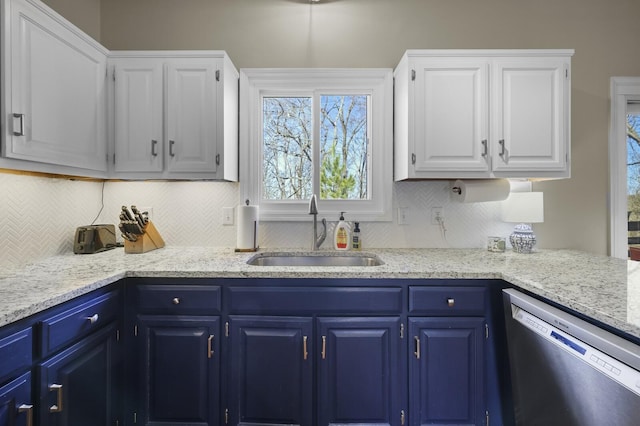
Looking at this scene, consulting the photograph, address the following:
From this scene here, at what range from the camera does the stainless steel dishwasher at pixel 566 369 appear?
0.88m

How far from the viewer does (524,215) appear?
2.10m

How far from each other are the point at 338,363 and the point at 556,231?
1.90 m

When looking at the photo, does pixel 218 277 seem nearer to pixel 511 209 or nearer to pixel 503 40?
pixel 511 209

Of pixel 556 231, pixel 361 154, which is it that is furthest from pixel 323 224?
pixel 556 231

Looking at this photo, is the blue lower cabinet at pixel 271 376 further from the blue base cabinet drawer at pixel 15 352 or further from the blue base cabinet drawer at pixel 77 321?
the blue base cabinet drawer at pixel 15 352

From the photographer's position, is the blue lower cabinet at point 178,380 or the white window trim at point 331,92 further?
the white window trim at point 331,92

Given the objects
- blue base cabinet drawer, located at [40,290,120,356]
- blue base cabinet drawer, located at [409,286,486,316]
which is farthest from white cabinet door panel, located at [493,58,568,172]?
blue base cabinet drawer, located at [40,290,120,356]

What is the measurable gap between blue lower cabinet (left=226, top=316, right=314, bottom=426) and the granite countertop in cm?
30

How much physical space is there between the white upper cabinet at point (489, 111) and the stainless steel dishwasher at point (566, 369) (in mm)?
876

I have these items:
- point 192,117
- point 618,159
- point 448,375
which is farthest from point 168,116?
point 618,159

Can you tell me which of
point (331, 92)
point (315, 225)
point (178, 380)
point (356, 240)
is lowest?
point (178, 380)

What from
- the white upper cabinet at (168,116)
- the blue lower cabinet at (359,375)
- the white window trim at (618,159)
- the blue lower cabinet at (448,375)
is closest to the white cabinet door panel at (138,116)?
the white upper cabinet at (168,116)

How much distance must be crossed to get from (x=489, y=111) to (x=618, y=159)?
1.19m

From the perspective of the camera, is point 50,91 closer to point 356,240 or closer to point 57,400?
point 57,400
